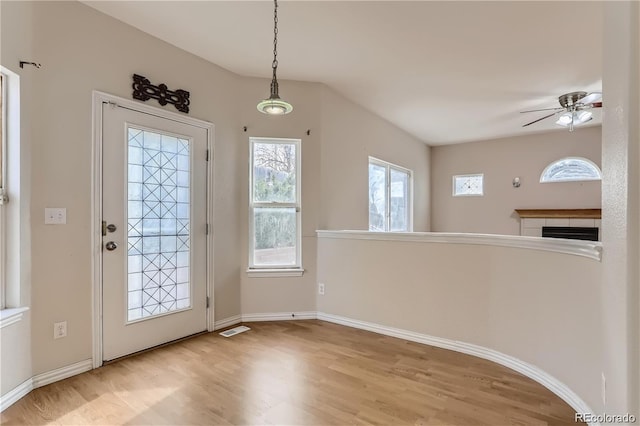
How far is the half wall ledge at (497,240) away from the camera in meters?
1.83

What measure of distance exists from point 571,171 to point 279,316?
5604mm

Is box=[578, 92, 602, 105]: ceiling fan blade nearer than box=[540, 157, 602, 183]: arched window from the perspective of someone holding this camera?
Yes

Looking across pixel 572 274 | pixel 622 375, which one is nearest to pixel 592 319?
pixel 572 274

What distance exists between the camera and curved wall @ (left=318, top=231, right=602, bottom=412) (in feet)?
6.24

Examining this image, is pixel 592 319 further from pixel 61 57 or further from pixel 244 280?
pixel 61 57

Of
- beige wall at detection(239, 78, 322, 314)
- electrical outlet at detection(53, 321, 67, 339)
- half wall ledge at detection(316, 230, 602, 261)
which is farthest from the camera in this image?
beige wall at detection(239, 78, 322, 314)

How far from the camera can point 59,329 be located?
7.39ft

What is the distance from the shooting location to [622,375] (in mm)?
1158

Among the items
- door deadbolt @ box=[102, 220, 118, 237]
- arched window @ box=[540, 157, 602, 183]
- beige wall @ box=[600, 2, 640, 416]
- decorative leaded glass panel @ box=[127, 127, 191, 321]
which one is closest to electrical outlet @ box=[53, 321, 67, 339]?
decorative leaded glass panel @ box=[127, 127, 191, 321]

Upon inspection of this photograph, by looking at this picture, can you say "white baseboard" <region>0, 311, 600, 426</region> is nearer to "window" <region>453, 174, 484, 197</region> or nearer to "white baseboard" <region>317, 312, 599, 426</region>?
"white baseboard" <region>317, 312, 599, 426</region>

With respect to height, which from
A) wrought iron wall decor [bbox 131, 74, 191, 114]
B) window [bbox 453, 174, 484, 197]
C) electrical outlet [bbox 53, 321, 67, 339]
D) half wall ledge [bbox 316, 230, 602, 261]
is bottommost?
electrical outlet [bbox 53, 321, 67, 339]

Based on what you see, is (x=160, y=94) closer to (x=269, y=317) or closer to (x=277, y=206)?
(x=277, y=206)

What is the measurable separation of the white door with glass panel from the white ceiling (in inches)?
32.3

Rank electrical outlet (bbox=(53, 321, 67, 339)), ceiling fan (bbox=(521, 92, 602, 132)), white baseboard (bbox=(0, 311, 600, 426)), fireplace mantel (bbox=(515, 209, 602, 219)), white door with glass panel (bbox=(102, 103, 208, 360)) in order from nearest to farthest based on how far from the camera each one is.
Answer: white baseboard (bbox=(0, 311, 600, 426)) → electrical outlet (bbox=(53, 321, 67, 339)) → white door with glass panel (bbox=(102, 103, 208, 360)) → ceiling fan (bbox=(521, 92, 602, 132)) → fireplace mantel (bbox=(515, 209, 602, 219))
